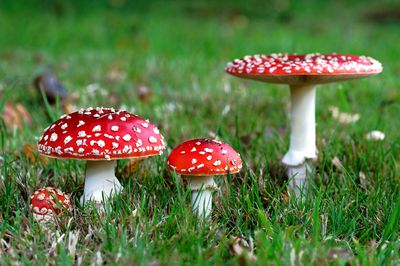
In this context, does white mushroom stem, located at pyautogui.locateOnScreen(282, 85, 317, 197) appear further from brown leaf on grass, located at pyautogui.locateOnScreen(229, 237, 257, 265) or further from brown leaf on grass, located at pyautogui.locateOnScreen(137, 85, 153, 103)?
brown leaf on grass, located at pyautogui.locateOnScreen(137, 85, 153, 103)

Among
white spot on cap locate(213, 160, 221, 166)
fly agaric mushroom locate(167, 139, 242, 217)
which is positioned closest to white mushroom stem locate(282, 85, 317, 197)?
fly agaric mushroom locate(167, 139, 242, 217)

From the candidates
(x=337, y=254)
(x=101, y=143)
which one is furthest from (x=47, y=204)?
(x=337, y=254)

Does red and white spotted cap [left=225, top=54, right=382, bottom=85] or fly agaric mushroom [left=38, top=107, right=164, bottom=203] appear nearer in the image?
fly agaric mushroom [left=38, top=107, right=164, bottom=203]

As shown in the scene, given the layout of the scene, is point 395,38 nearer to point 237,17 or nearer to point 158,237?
point 237,17

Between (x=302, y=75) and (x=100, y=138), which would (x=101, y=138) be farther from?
(x=302, y=75)

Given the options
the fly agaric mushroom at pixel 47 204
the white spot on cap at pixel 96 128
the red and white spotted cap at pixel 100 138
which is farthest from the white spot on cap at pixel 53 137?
the fly agaric mushroom at pixel 47 204

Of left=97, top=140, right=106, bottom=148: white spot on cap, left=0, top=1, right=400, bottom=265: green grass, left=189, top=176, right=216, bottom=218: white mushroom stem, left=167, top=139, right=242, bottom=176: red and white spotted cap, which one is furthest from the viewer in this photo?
left=189, top=176, right=216, bottom=218: white mushroom stem

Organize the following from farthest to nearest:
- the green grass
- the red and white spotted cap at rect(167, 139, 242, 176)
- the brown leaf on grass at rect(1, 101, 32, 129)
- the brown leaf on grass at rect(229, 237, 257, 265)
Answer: the brown leaf on grass at rect(1, 101, 32, 129), the red and white spotted cap at rect(167, 139, 242, 176), the green grass, the brown leaf on grass at rect(229, 237, 257, 265)

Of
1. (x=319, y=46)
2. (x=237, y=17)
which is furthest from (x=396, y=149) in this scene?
(x=237, y=17)
